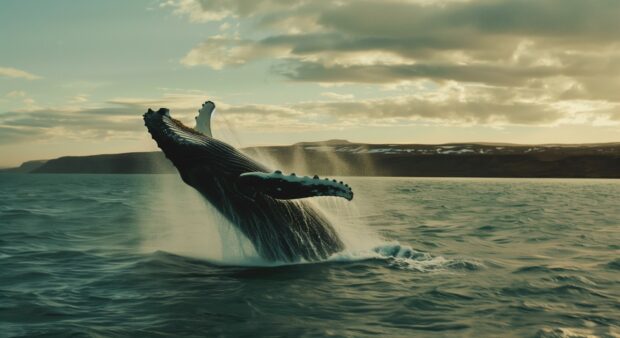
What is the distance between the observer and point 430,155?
549 ft

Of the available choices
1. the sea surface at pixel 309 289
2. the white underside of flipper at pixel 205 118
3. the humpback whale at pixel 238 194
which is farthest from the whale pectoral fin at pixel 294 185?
the white underside of flipper at pixel 205 118

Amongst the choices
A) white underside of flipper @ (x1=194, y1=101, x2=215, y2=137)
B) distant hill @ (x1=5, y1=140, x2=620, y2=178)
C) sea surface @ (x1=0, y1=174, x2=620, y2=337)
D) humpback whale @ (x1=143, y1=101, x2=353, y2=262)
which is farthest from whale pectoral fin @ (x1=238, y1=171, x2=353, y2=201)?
distant hill @ (x1=5, y1=140, x2=620, y2=178)

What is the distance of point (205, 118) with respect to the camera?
8.10 metres

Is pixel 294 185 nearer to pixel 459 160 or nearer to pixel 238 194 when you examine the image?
pixel 238 194

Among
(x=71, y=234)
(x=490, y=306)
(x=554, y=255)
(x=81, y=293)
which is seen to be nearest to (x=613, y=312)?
(x=490, y=306)

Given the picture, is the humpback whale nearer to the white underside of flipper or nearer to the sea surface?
the white underside of flipper

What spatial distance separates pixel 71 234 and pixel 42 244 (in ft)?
6.84

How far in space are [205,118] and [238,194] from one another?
1258mm

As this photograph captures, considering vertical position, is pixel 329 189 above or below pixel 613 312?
above

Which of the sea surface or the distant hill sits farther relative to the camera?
the distant hill

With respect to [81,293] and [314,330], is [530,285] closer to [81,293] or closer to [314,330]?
[314,330]

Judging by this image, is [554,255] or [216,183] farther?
[554,255]

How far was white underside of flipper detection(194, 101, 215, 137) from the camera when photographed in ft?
26.3

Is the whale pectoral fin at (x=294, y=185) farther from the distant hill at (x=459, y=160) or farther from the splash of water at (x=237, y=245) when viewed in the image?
the distant hill at (x=459, y=160)
